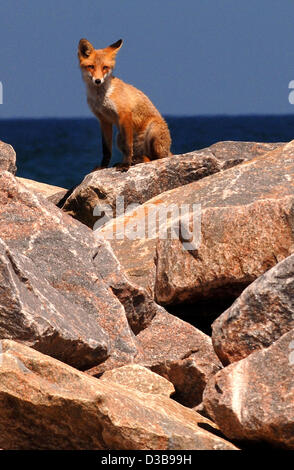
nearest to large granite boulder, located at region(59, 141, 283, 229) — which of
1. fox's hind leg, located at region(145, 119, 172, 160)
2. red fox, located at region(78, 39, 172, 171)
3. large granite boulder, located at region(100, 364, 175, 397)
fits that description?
red fox, located at region(78, 39, 172, 171)

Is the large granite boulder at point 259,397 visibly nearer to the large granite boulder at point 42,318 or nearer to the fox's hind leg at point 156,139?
the large granite boulder at point 42,318

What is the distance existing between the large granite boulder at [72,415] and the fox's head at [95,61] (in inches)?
304

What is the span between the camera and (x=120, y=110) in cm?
1292

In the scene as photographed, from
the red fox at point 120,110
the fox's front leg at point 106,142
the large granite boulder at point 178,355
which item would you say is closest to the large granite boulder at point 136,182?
the red fox at point 120,110

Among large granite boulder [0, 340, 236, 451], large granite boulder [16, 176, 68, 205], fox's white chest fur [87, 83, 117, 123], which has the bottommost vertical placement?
large granite boulder [16, 176, 68, 205]

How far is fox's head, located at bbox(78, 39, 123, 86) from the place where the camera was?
1266cm

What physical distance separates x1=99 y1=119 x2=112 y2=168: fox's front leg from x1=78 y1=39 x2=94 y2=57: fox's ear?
1061 millimetres

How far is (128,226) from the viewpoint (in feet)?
29.8

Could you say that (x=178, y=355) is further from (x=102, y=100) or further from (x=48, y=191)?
(x=102, y=100)

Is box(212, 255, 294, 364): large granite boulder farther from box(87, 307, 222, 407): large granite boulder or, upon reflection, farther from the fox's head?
the fox's head

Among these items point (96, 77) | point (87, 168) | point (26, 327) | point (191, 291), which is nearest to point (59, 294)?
point (26, 327)

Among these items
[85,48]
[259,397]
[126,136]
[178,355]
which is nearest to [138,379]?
[178,355]
